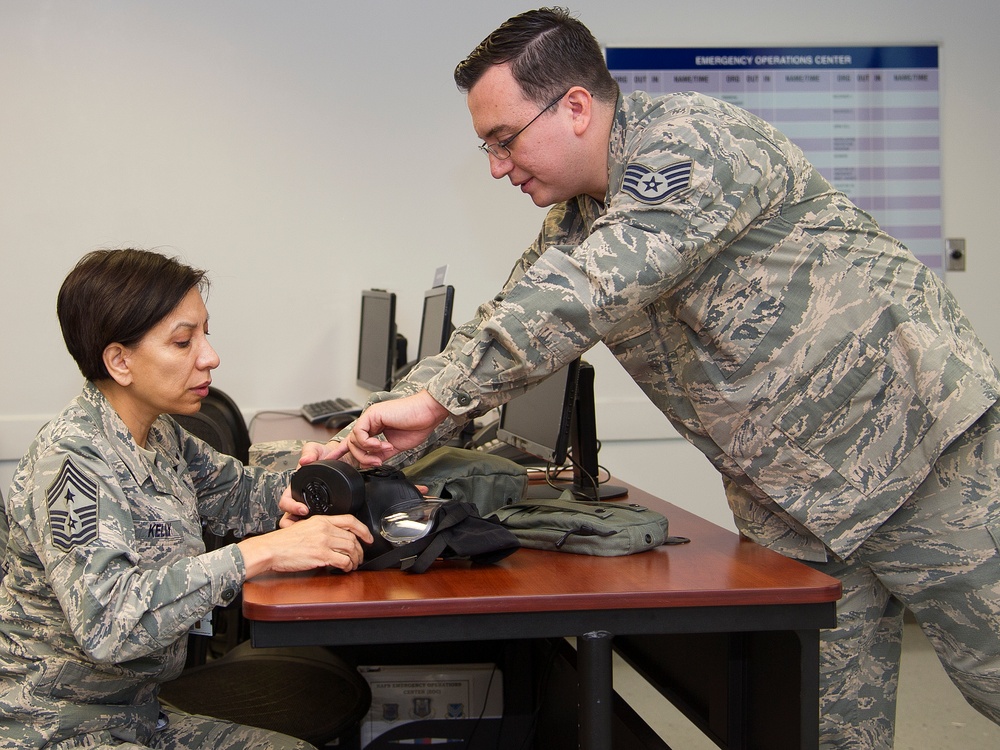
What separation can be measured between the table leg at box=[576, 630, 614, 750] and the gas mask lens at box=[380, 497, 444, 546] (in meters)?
0.30

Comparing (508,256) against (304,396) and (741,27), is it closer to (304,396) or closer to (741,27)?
(304,396)

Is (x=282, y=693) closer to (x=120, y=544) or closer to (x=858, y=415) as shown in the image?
(x=120, y=544)

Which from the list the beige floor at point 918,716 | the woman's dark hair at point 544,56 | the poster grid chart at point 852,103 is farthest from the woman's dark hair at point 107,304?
the poster grid chart at point 852,103

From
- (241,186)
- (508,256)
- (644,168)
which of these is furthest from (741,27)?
(644,168)

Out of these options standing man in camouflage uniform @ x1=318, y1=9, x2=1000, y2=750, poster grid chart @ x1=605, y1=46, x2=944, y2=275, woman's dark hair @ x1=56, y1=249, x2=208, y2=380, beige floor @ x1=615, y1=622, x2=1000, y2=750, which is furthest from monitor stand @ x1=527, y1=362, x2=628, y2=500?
poster grid chart @ x1=605, y1=46, x2=944, y2=275

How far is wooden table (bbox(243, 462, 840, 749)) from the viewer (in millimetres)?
1230

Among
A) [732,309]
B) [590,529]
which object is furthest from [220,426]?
[732,309]

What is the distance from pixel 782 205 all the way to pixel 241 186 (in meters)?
2.69

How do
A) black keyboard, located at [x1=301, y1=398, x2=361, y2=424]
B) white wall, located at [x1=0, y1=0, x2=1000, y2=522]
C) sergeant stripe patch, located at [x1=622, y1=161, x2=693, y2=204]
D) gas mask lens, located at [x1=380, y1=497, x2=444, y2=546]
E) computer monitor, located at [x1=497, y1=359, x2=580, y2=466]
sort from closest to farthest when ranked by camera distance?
1. sergeant stripe patch, located at [x1=622, y1=161, x2=693, y2=204]
2. gas mask lens, located at [x1=380, y1=497, x2=444, y2=546]
3. computer monitor, located at [x1=497, y1=359, x2=580, y2=466]
4. black keyboard, located at [x1=301, y1=398, x2=361, y2=424]
5. white wall, located at [x1=0, y1=0, x2=1000, y2=522]

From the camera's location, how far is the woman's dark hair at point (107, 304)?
5.02 feet

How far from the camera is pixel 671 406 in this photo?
167cm

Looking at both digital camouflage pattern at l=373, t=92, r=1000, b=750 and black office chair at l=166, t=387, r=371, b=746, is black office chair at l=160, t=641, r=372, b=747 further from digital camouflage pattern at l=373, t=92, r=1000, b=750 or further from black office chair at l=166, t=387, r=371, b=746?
digital camouflage pattern at l=373, t=92, r=1000, b=750

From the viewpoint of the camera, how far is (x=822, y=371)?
1.48 metres

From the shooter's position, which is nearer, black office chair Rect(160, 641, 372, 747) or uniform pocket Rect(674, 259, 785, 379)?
uniform pocket Rect(674, 259, 785, 379)
